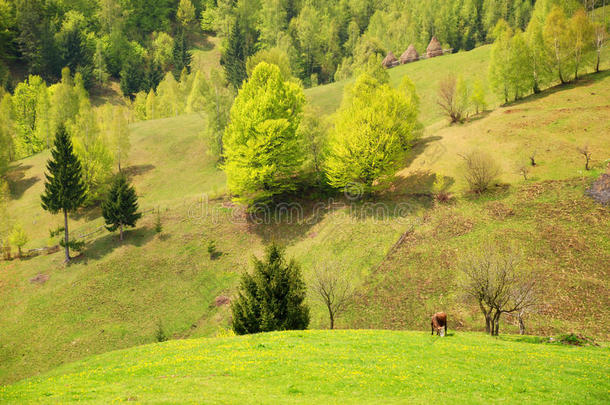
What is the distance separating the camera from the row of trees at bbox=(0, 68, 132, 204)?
71.4 meters

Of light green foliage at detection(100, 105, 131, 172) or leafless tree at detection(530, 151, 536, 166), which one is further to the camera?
light green foliage at detection(100, 105, 131, 172)

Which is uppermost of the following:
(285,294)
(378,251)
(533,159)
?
(533,159)

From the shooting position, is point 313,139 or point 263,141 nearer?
point 263,141

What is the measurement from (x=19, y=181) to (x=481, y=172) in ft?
305

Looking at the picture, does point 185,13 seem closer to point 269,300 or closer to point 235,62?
point 235,62

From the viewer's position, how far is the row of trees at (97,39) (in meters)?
134

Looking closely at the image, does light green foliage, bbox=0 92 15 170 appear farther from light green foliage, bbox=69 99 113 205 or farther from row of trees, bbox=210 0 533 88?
row of trees, bbox=210 0 533 88

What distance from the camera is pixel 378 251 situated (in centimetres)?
4344

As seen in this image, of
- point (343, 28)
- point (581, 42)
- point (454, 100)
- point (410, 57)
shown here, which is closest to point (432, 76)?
point (410, 57)

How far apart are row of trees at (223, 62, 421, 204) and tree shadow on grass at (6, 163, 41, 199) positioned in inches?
2050

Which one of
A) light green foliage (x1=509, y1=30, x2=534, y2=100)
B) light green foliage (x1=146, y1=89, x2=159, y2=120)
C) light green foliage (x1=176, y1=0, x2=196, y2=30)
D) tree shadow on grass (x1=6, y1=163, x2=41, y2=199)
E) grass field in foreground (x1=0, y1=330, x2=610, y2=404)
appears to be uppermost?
light green foliage (x1=176, y1=0, x2=196, y2=30)

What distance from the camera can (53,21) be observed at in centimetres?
15362

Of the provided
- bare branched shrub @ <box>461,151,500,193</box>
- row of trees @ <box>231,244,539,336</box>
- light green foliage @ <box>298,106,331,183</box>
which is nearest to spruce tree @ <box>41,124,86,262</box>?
light green foliage @ <box>298,106,331,183</box>

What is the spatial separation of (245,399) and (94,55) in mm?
167520
